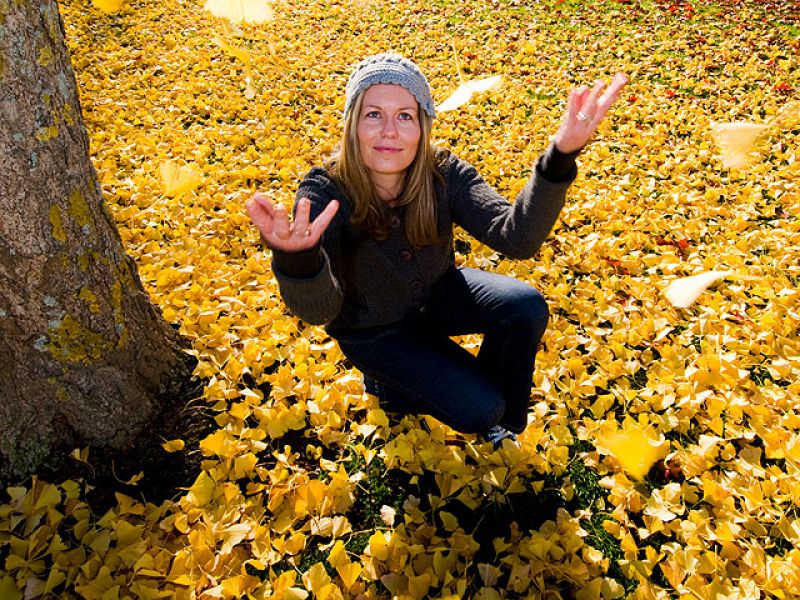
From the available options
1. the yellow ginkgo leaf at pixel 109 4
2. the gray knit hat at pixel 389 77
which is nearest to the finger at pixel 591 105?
the gray knit hat at pixel 389 77

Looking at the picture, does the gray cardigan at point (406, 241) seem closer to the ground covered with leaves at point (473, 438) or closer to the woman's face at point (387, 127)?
the woman's face at point (387, 127)

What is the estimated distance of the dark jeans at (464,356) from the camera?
188 cm

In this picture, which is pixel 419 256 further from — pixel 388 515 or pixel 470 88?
pixel 470 88

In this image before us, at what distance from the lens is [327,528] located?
1.75 meters

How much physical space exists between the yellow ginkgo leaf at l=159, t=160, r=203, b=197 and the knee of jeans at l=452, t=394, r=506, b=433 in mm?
2468

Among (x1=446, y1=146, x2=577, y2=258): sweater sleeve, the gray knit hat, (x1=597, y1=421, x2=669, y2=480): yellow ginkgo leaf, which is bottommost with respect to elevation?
(x1=597, y1=421, x2=669, y2=480): yellow ginkgo leaf

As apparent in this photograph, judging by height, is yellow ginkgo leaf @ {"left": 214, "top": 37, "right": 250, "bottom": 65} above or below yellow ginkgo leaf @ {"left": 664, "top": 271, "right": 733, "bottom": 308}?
above

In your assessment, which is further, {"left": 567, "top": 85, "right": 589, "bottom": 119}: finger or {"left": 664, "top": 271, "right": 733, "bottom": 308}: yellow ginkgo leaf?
{"left": 664, "top": 271, "right": 733, "bottom": 308}: yellow ginkgo leaf

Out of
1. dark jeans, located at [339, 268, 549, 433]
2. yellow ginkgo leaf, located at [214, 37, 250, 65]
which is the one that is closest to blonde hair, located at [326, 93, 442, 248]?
dark jeans, located at [339, 268, 549, 433]

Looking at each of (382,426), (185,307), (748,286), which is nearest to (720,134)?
(748,286)

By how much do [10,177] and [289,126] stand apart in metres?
3.15

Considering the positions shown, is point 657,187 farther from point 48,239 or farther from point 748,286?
point 48,239

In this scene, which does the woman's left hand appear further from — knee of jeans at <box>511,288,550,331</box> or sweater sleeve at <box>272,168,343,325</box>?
sweater sleeve at <box>272,168,343,325</box>

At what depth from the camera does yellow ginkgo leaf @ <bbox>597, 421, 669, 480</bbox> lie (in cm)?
194
